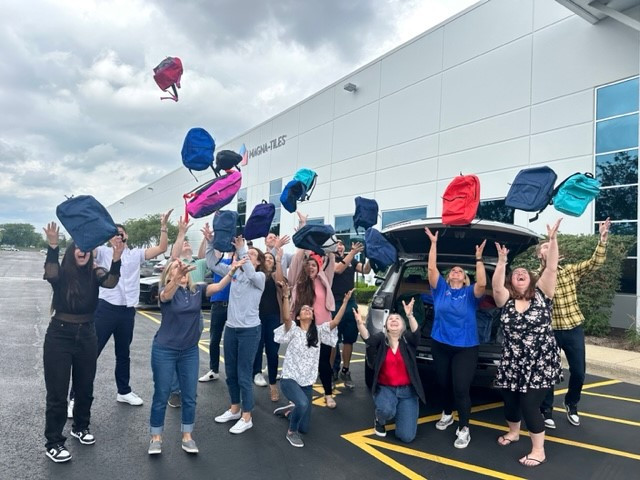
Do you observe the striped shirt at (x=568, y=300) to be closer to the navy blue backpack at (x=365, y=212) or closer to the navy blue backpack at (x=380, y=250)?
the navy blue backpack at (x=380, y=250)

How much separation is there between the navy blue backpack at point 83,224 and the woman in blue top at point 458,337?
2.86 m

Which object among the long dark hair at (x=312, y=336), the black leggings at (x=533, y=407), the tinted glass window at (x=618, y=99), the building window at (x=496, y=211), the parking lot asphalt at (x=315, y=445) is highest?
the tinted glass window at (x=618, y=99)

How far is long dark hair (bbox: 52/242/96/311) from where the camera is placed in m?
3.53

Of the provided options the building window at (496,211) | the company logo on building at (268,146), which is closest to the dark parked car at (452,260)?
the building window at (496,211)

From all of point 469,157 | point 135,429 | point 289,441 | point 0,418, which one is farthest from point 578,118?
point 0,418

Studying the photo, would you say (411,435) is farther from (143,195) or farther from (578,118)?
(143,195)

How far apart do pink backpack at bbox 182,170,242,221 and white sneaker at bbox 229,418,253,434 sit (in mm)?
2070

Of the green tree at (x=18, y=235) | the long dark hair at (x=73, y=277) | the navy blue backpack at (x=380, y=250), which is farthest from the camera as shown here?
the green tree at (x=18, y=235)

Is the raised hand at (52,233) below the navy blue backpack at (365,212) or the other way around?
below

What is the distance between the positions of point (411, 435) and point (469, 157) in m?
12.4

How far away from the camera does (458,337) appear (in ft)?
13.0

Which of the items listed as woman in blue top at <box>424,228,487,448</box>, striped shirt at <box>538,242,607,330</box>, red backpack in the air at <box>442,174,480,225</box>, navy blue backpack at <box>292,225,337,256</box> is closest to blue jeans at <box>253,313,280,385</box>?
navy blue backpack at <box>292,225,337,256</box>

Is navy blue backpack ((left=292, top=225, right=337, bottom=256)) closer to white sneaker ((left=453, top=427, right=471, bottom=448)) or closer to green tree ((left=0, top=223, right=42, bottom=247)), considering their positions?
white sneaker ((left=453, top=427, right=471, bottom=448))

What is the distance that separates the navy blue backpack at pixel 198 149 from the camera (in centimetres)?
483
